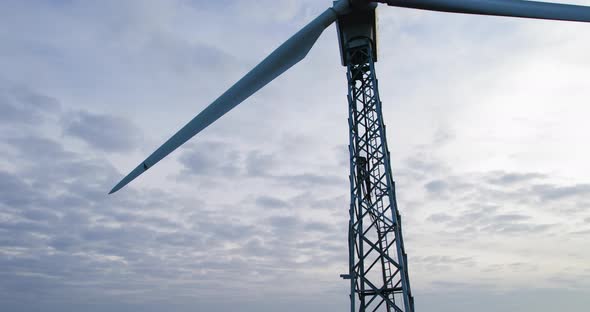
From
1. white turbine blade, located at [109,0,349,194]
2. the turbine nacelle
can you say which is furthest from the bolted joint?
white turbine blade, located at [109,0,349,194]

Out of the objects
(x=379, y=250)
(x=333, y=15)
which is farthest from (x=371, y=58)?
(x=379, y=250)

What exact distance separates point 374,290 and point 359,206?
4.23 metres

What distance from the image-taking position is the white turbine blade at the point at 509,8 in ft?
48.6

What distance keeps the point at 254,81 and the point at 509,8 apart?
36.7ft

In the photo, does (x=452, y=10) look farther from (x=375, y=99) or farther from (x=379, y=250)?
(x=379, y=250)

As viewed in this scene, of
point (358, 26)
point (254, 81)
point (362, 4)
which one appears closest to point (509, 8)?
point (362, 4)

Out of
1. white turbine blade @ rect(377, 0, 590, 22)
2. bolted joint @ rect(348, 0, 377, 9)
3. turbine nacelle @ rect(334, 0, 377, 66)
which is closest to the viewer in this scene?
white turbine blade @ rect(377, 0, 590, 22)

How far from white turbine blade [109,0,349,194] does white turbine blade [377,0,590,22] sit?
370 centimetres

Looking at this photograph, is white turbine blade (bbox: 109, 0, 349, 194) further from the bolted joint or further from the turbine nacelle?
the turbine nacelle

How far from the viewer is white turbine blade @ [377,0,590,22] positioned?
48.6 feet

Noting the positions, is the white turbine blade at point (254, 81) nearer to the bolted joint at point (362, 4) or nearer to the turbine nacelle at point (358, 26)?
the bolted joint at point (362, 4)

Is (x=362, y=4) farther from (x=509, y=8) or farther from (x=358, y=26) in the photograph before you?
(x=509, y=8)

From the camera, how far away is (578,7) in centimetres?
1463

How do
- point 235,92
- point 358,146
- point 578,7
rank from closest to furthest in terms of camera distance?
point 578,7, point 235,92, point 358,146
